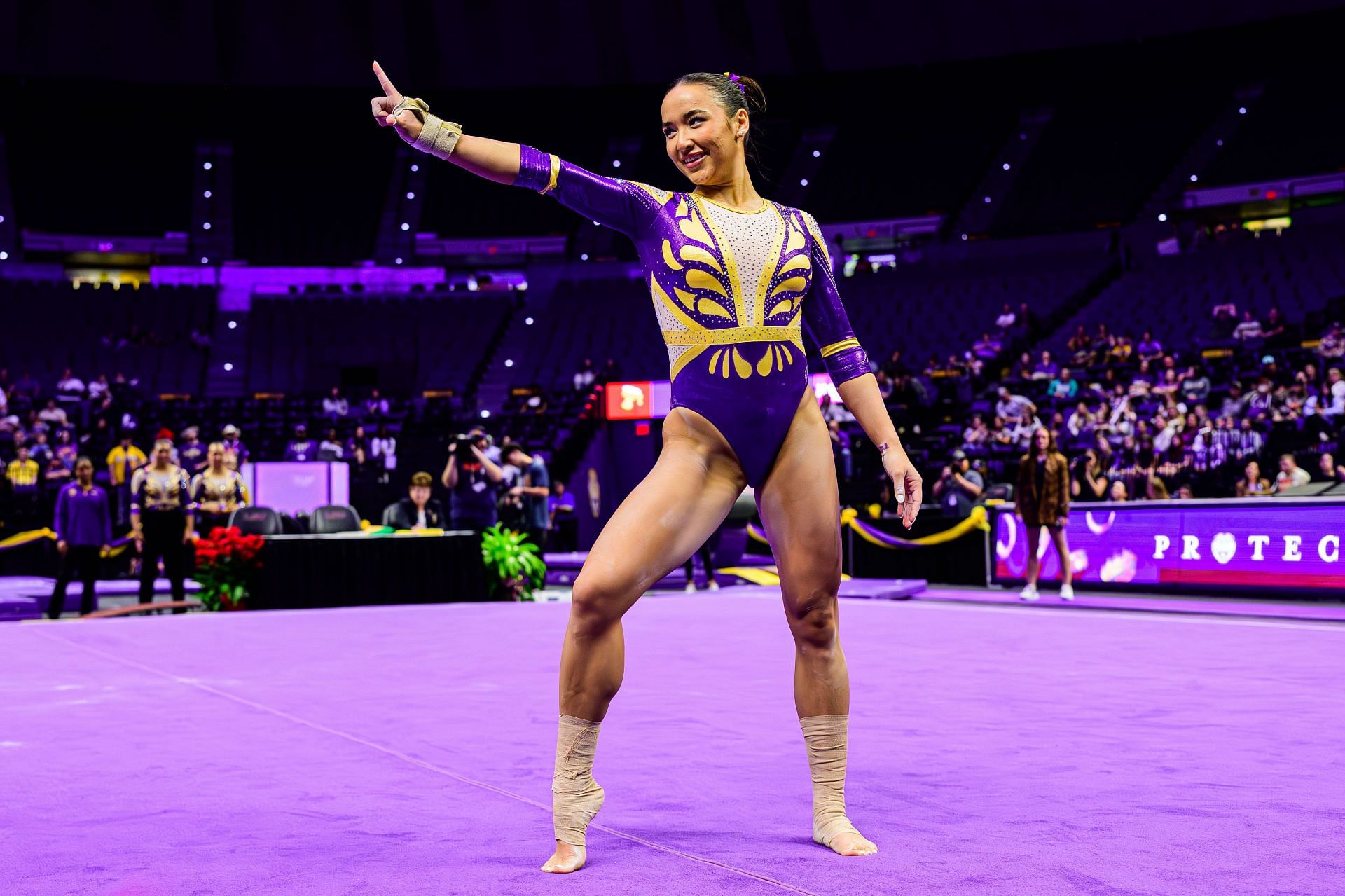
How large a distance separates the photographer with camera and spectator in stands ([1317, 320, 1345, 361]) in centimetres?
1168

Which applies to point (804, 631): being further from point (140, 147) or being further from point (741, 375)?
point (140, 147)

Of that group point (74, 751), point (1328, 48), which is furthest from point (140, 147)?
point (74, 751)

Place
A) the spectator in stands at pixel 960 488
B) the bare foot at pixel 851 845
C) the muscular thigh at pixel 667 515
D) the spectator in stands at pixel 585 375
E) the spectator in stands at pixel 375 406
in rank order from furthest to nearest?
1. the spectator in stands at pixel 585 375
2. the spectator in stands at pixel 375 406
3. the spectator in stands at pixel 960 488
4. the muscular thigh at pixel 667 515
5. the bare foot at pixel 851 845

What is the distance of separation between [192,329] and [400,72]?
7.71m

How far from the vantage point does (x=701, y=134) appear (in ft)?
10.2

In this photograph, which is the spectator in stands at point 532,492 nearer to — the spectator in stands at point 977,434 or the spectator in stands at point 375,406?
the spectator in stands at point 977,434

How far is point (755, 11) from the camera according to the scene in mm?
28891

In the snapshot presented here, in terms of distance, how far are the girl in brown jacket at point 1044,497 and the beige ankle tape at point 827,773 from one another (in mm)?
8108

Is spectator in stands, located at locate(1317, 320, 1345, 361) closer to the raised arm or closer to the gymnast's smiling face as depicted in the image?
the gymnast's smiling face

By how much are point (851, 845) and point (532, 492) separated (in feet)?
32.5

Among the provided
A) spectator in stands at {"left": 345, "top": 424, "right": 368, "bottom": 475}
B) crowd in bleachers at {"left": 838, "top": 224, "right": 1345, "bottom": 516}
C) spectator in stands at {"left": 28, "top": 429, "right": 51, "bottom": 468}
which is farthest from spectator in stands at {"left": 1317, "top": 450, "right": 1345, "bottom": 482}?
spectator in stands at {"left": 28, "top": 429, "right": 51, "bottom": 468}

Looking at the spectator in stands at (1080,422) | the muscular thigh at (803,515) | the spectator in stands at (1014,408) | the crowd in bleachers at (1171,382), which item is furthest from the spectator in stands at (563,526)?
the muscular thigh at (803,515)

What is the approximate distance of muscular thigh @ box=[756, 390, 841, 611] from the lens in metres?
2.93

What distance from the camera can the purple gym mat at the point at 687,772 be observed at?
2.57m
